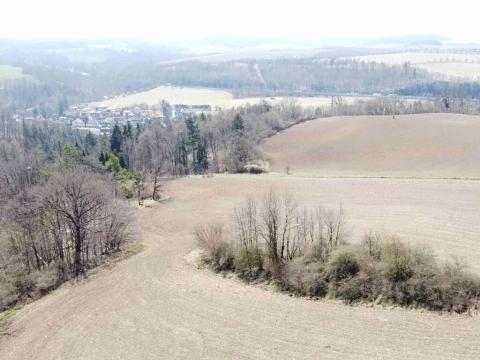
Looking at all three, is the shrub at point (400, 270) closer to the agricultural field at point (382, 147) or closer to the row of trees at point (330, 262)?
the row of trees at point (330, 262)

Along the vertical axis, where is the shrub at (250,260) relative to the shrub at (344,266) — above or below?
below

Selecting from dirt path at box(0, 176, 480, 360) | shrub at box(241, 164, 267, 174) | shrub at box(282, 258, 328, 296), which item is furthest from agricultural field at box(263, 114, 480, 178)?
shrub at box(282, 258, 328, 296)

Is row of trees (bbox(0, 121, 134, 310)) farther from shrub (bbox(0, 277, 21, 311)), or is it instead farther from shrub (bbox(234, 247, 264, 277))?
shrub (bbox(234, 247, 264, 277))

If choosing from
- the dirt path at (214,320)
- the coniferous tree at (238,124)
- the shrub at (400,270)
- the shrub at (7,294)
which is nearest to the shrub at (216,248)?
the dirt path at (214,320)

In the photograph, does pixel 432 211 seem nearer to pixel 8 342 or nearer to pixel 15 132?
pixel 8 342

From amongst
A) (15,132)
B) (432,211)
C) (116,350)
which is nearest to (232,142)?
(432,211)

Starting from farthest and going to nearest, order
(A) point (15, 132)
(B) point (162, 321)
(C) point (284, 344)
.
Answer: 1. (A) point (15, 132)
2. (B) point (162, 321)
3. (C) point (284, 344)

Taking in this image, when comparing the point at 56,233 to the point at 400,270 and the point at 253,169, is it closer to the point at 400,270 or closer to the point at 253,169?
the point at 400,270
